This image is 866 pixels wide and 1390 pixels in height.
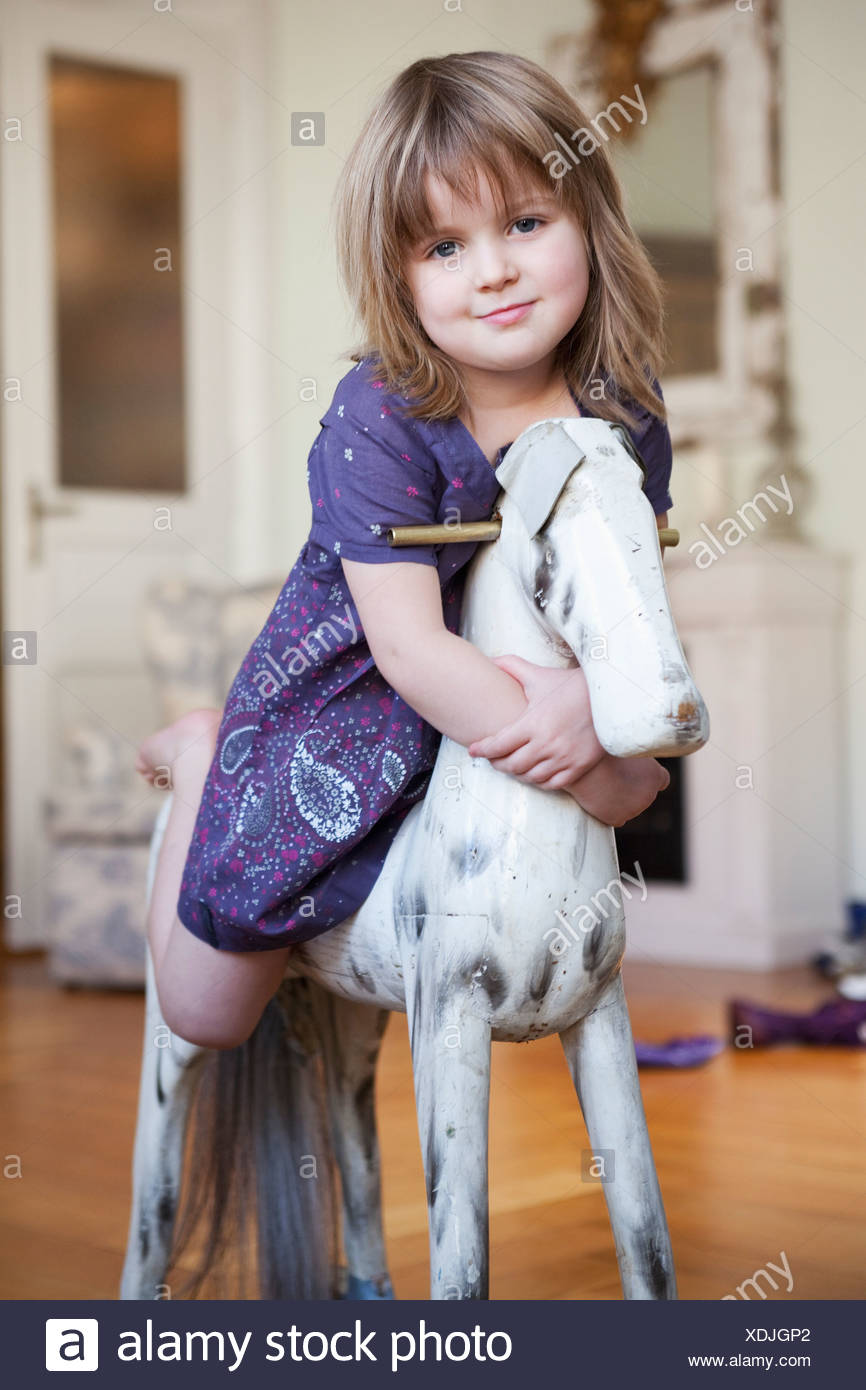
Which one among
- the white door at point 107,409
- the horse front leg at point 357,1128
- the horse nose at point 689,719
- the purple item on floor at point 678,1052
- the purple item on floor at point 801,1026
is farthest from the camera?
the white door at point 107,409

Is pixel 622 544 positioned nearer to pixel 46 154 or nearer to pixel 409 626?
pixel 409 626

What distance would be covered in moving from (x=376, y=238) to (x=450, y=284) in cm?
5

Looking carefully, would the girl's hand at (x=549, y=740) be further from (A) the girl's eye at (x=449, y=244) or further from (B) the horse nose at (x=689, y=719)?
(A) the girl's eye at (x=449, y=244)

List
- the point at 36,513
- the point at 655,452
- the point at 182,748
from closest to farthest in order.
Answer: the point at 655,452 → the point at 182,748 → the point at 36,513

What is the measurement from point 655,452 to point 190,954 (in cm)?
43

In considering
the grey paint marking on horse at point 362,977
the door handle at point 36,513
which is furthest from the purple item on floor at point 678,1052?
the door handle at point 36,513

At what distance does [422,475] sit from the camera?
0.81 m

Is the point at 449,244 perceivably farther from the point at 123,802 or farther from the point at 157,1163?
the point at 123,802

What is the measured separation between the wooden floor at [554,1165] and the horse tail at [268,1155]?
0.14 meters

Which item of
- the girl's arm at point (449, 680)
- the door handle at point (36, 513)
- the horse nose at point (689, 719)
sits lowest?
the horse nose at point (689, 719)

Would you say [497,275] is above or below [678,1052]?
above

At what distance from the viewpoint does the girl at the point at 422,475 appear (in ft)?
2.57

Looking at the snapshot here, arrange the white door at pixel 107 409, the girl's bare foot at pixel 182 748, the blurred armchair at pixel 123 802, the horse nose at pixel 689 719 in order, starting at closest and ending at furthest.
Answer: the horse nose at pixel 689 719 → the girl's bare foot at pixel 182 748 → the blurred armchair at pixel 123 802 → the white door at pixel 107 409

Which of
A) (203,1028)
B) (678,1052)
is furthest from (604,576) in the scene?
(678,1052)
